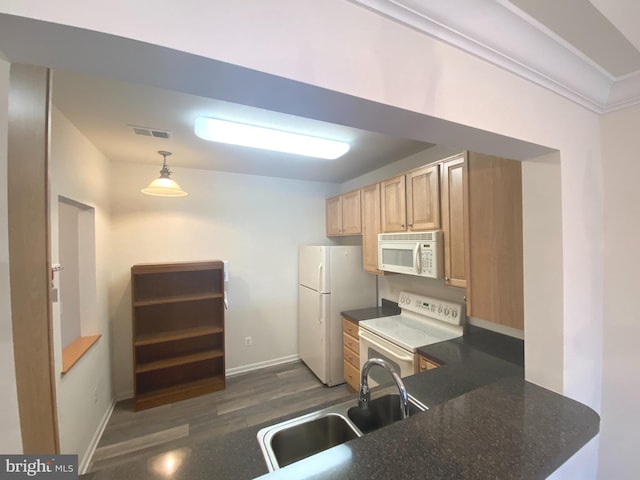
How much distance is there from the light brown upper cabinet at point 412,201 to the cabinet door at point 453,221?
0.08m

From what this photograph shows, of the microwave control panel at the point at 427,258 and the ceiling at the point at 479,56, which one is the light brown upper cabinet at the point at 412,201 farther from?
the ceiling at the point at 479,56

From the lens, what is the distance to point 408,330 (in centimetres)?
230

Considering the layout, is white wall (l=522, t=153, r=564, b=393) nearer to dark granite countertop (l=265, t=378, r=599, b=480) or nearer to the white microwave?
dark granite countertop (l=265, t=378, r=599, b=480)

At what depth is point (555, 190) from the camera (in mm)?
1079

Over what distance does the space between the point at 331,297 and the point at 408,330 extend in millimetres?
936

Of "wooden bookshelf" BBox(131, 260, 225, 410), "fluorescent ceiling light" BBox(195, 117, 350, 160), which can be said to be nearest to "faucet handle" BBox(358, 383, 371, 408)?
"fluorescent ceiling light" BBox(195, 117, 350, 160)

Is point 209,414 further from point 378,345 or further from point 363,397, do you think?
point 363,397

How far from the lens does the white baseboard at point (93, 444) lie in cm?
190

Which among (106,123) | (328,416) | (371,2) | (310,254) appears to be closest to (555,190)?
(371,2)

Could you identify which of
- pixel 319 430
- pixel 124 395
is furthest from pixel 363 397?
pixel 124 395

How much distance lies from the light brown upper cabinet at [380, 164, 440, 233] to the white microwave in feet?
0.27

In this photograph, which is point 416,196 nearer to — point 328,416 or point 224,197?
point 328,416

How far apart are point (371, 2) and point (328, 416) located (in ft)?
4.93

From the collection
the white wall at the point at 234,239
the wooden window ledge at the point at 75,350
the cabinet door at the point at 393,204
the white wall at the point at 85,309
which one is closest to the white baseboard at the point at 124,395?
the white wall at the point at 234,239
